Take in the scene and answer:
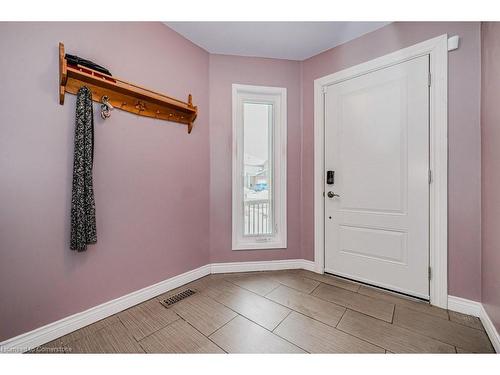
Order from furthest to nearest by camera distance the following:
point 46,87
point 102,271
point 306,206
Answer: point 306,206 < point 102,271 < point 46,87

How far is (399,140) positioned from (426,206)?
1.90 ft

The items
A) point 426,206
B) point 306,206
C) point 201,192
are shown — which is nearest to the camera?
point 426,206

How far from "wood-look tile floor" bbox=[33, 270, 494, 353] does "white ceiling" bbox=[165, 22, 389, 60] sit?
2.35 m

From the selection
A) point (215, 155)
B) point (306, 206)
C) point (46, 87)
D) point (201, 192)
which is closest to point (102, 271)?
point (201, 192)

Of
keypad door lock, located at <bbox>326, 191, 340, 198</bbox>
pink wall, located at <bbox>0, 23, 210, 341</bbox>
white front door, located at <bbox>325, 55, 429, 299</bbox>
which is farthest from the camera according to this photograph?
keypad door lock, located at <bbox>326, 191, 340, 198</bbox>

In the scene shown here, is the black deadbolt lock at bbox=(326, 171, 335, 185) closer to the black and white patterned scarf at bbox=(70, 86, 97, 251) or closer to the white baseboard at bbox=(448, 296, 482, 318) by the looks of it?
the white baseboard at bbox=(448, 296, 482, 318)

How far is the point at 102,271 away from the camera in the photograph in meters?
1.55

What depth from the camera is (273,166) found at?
244 cm

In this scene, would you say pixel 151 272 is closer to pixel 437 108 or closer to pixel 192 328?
pixel 192 328

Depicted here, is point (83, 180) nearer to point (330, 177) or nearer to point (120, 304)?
point (120, 304)

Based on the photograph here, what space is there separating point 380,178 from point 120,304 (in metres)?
2.38

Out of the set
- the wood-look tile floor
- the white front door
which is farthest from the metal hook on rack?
the white front door

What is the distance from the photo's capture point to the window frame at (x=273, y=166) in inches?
91.8

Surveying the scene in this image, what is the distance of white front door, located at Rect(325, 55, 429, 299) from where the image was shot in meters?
1.74
